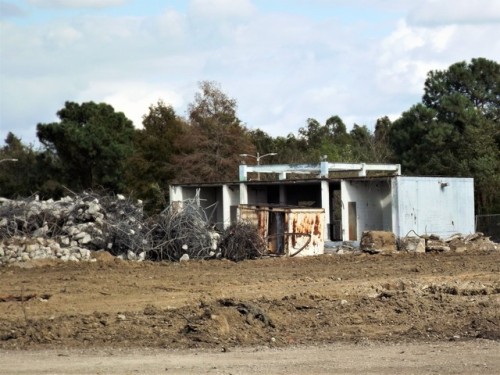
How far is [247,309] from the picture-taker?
627 inches

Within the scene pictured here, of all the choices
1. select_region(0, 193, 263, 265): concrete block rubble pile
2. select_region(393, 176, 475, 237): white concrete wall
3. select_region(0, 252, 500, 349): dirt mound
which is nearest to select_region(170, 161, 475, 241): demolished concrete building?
select_region(393, 176, 475, 237): white concrete wall

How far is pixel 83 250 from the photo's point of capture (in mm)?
31469

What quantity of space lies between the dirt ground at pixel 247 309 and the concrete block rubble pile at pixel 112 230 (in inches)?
158

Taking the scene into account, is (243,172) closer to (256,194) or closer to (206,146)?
(256,194)

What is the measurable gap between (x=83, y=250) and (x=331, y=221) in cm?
1805

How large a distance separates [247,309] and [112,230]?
17.2m

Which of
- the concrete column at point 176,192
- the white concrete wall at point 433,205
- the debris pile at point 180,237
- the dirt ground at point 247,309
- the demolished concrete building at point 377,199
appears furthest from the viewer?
the concrete column at point 176,192

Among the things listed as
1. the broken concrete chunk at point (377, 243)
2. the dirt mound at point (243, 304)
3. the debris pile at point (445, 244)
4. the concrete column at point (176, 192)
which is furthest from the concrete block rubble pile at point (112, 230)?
the concrete column at point (176, 192)

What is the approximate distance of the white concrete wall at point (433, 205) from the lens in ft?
133

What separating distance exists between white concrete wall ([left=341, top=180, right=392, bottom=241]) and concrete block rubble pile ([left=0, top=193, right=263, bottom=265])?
30.2ft

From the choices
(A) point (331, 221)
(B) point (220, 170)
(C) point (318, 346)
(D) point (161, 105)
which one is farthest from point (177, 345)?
(D) point (161, 105)

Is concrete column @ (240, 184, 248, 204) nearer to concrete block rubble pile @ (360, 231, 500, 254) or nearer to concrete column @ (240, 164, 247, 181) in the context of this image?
concrete column @ (240, 164, 247, 181)

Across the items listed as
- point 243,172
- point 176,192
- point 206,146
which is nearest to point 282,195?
point 243,172

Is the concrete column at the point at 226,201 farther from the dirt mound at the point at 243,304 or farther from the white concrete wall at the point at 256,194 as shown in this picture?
the dirt mound at the point at 243,304
